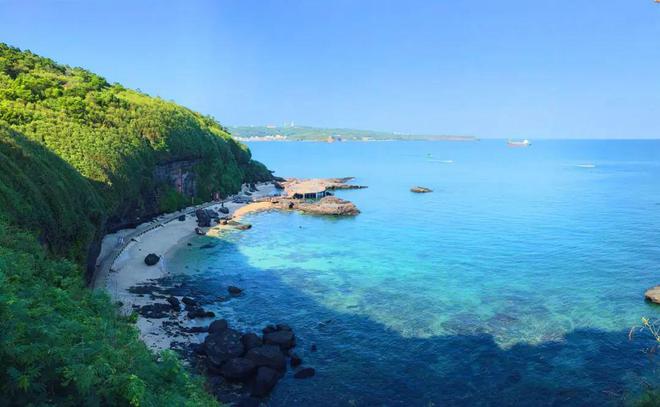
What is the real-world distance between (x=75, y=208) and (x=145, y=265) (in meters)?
15.7

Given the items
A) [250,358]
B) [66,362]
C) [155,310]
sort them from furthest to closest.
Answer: [155,310]
[250,358]
[66,362]

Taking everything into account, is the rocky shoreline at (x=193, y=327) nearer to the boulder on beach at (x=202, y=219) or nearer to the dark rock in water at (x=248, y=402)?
the dark rock in water at (x=248, y=402)

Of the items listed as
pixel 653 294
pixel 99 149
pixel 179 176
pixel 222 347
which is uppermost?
pixel 99 149

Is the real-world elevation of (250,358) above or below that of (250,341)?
below

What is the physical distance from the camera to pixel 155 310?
44.0 metres

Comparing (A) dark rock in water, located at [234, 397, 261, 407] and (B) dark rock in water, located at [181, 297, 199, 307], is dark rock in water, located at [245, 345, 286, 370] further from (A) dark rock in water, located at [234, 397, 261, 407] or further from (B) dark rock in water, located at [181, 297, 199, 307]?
(B) dark rock in water, located at [181, 297, 199, 307]

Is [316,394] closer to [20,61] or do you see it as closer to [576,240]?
[576,240]

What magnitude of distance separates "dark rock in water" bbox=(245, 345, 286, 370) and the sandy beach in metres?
7.63

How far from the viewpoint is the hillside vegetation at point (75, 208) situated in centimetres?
1315

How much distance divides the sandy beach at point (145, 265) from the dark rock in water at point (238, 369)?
6473 millimetres

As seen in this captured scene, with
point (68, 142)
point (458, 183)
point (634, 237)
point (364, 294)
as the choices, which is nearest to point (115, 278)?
point (68, 142)

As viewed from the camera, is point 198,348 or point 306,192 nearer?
point 198,348

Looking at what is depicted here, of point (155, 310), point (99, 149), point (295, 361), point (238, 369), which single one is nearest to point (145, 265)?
point (155, 310)

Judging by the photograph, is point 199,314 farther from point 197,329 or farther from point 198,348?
point 198,348
